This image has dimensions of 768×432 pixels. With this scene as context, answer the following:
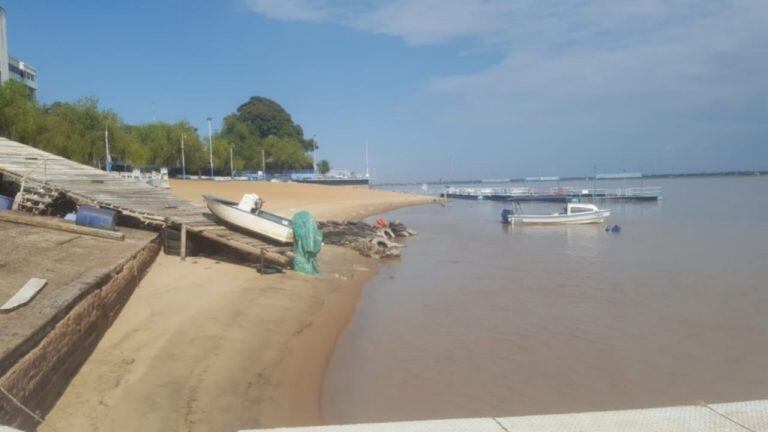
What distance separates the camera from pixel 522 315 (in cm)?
1217

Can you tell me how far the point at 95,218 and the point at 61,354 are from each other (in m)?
6.45

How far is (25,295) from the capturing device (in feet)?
21.3

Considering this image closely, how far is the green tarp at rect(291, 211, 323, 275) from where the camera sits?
1436cm

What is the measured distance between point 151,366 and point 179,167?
2449 inches

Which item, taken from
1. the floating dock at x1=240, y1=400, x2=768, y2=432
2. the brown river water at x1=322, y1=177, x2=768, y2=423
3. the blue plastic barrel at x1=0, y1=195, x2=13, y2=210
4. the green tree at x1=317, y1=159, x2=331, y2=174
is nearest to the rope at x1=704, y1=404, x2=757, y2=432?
the floating dock at x1=240, y1=400, x2=768, y2=432

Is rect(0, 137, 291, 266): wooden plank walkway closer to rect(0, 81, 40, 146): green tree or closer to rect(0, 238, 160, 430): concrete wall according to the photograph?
rect(0, 238, 160, 430): concrete wall

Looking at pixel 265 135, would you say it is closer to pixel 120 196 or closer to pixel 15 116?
pixel 15 116

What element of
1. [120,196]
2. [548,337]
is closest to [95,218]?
[120,196]

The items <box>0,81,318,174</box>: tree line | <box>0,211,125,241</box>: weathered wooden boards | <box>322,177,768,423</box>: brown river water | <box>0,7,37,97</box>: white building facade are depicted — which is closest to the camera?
<box>322,177,768,423</box>: brown river water

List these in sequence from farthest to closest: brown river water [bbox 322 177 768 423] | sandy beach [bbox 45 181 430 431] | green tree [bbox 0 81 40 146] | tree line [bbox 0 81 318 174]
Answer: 1. tree line [bbox 0 81 318 174]
2. green tree [bbox 0 81 40 146]
3. brown river water [bbox 322 177 768 423]
4. sandy beach [bbox 45 181 430 431]

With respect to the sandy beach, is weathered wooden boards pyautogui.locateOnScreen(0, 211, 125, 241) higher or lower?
higher

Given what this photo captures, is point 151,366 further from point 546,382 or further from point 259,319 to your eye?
Result: point 546,382

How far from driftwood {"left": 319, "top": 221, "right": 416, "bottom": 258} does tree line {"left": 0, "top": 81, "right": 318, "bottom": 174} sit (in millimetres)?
21323

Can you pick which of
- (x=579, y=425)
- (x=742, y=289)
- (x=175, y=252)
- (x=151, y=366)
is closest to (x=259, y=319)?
(x=151, y=366)
